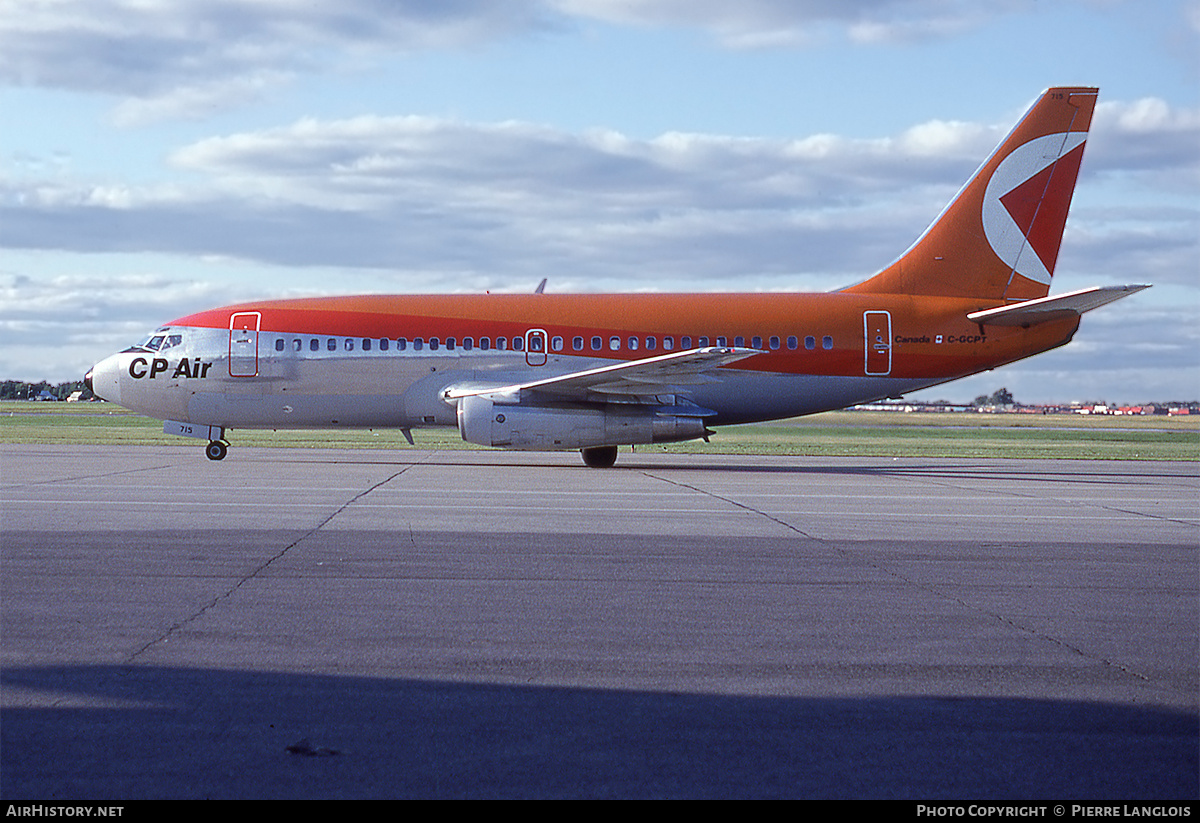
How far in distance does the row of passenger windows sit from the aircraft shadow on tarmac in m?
17.8

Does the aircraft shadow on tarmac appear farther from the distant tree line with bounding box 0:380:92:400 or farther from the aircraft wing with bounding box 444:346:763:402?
the distant tree line with bounding box 0:380:92:400

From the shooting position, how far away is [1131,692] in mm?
5520

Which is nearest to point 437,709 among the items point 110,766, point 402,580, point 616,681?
point 616,681

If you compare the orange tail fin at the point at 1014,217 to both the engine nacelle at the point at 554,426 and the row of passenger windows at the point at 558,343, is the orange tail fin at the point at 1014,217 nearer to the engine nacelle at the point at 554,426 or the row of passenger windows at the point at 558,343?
the row of passenger windows at the point at 558,343

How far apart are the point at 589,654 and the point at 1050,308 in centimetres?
1851

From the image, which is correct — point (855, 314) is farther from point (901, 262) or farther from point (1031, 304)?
point (1031, 304)

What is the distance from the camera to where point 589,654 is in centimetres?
619

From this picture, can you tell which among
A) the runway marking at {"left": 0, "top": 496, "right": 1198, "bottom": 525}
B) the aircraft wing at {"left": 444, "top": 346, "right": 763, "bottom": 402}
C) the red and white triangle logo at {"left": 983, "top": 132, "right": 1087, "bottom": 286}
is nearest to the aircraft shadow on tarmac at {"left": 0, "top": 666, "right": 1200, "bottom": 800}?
the runway marking at {"left": 0, "top": 496, "right": 1198, "bottom": 525}

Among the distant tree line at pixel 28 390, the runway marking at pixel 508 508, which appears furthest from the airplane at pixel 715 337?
the distant tree line at pixel 28 390

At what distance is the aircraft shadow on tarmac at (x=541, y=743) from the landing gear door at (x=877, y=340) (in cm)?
1833

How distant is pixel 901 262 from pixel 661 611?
59.5ft

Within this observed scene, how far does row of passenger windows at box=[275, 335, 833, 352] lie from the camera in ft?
75.6

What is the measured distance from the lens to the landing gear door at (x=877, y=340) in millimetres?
23078

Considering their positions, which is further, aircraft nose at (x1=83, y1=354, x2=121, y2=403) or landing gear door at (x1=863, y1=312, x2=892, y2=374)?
aircraft nose at (x1=83, y1=354, x2=121, y2=403)
